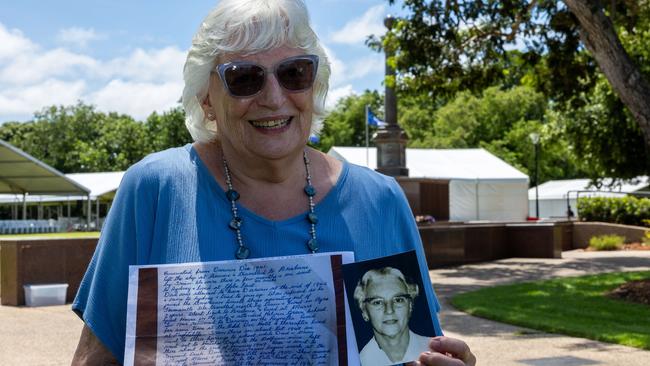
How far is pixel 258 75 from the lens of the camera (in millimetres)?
1923

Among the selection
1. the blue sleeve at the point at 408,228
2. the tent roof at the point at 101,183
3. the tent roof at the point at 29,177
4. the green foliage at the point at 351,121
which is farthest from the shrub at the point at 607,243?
the green foliage at the point at 351,121

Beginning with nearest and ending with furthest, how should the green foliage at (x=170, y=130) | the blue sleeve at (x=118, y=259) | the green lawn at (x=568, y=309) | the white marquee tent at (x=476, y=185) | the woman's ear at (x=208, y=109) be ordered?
1. the blue sleeve at (x=118, y=259)
2. the woman's ear at (x=208, y=109)
3. the green lawn at (x=568, y=309)
4. the white marquee tent at (x=476, y=185)
5. the green foliage at (x=170, y=130)

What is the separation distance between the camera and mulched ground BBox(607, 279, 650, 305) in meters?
12.1

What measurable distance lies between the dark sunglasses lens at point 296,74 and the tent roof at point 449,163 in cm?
3018

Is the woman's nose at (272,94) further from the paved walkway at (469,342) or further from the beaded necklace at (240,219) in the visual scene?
the paved walkway at (469,342)

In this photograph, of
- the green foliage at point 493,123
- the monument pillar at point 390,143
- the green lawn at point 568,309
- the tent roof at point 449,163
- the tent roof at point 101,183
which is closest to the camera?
the green lawn at point 568,309

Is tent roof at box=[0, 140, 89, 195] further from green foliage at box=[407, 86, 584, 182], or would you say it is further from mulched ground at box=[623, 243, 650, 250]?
green foliage at box=[407, 86, 584, 182]

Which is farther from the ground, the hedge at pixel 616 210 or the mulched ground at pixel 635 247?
the hedge at pixel 616 210

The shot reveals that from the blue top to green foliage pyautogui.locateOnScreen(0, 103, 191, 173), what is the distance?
65788 millimetres

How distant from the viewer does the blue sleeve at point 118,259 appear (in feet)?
5.99

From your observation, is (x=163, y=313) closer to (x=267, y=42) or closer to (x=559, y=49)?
(x=267, y=42)

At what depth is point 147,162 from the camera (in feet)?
6.48

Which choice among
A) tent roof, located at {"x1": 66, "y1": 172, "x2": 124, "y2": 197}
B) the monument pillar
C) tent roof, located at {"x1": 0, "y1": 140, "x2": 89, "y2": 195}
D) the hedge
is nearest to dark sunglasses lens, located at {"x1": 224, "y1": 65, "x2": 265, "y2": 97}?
the monument pillar

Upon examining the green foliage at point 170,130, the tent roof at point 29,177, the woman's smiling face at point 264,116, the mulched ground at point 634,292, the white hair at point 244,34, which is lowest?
the mulched ground at point 634,292
